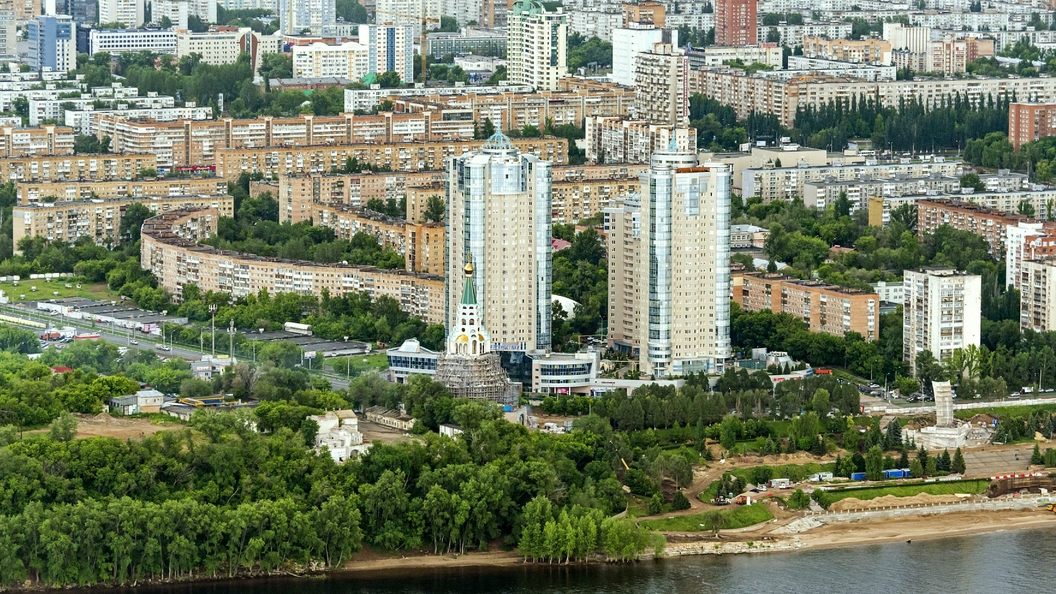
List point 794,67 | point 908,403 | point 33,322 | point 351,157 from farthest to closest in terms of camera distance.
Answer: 1. point 794,67
2. point 351,157
3. point 33,322
4. point 908,403

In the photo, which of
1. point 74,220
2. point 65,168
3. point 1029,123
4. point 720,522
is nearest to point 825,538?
point 720,522

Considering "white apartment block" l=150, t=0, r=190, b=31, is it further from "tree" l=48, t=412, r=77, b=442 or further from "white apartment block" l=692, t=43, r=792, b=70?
"tree" l=48, t=412, r=77, b=442

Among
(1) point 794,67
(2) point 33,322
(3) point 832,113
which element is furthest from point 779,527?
(1) point 794,67

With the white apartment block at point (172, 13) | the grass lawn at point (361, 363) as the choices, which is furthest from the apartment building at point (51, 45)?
the grass lawn at point (361, 363)

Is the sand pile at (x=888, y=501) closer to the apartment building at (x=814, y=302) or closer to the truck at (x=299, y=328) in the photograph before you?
the apartment building at (x=814, y=302)

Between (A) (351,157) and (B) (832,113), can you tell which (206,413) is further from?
(B) (832,113)

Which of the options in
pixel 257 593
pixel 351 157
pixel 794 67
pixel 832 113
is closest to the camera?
pixel 257 593

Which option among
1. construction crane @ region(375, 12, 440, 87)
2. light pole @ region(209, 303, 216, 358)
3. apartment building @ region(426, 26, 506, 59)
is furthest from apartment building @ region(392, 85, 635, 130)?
light pole @ region(209, 303, 216, 358)

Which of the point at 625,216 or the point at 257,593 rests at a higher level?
the point at 625,216
